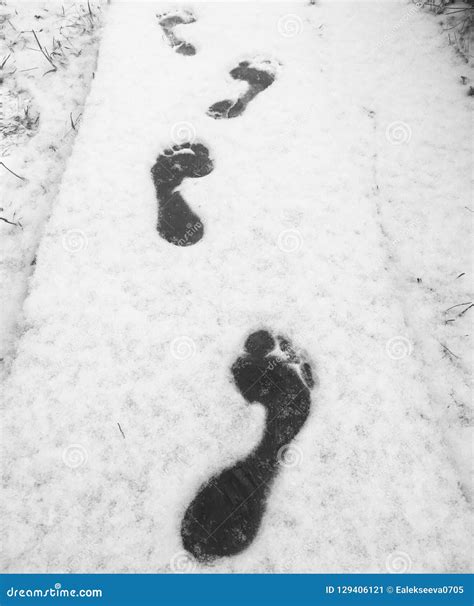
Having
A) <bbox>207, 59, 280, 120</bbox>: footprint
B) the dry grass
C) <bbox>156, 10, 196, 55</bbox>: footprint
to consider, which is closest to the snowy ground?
<bbox>156, 10, 196, 55</bbox>: footprint

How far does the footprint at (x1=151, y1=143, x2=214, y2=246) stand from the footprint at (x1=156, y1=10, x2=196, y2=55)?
1228 mm

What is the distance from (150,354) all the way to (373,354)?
1.23m

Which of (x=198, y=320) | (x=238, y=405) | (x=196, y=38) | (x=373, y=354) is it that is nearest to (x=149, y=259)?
(x=198, y=320)

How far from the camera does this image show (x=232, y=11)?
3.75 meters

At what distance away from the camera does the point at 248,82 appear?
3.22m

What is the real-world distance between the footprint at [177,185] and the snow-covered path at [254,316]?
0.07 metres

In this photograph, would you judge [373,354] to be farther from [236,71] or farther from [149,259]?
[236,71]

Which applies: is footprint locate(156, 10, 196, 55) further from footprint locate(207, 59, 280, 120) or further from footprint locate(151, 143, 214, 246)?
footprint locate(151, 143, 214, 246)

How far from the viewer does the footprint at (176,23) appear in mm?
3418

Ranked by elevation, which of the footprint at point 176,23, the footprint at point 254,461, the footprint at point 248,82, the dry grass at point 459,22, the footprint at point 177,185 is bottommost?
the footprint at point 254,461

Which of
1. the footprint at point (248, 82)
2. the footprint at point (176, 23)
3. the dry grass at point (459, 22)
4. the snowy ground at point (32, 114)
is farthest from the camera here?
the footprint at point (176, 23)

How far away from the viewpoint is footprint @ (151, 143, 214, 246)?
249 cm

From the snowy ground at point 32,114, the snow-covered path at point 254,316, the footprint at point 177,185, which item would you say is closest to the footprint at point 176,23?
the snow-covered path at point 254,316

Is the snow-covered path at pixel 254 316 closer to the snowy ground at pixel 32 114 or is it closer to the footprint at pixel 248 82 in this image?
the footprint at pixel 248 82
